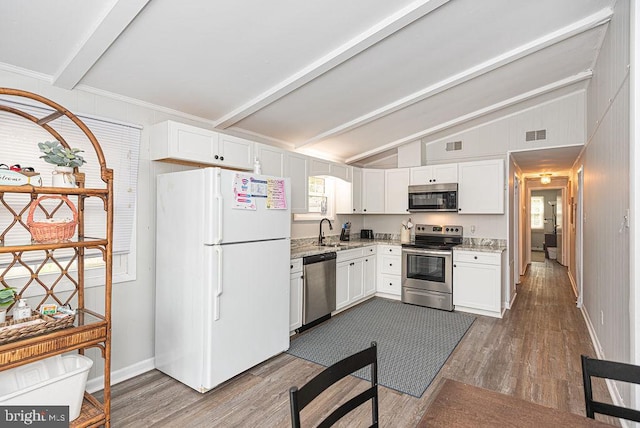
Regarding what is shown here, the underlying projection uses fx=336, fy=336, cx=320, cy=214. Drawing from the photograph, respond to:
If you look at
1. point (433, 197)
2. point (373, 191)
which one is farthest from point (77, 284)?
point (433, 197)

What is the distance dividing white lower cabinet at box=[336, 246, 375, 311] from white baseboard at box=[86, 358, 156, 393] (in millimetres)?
2267

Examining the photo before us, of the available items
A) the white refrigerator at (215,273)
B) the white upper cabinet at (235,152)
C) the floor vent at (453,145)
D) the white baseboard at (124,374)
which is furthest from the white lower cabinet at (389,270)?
the white baseboard at (124,374)

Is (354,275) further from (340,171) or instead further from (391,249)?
(340,171)

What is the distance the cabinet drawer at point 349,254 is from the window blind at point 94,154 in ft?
8.08

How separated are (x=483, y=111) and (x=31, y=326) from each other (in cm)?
502

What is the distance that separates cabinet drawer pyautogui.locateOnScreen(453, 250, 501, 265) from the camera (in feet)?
14.5

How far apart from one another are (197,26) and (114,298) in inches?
86.2

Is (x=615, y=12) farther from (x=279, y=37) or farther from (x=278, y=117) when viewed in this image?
(x=278, y=117)

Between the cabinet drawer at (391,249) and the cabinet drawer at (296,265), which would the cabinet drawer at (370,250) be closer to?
the cabinet drawer at (391,249)

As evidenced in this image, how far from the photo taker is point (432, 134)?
5250 millimetres

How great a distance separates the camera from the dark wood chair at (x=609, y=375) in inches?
44.7

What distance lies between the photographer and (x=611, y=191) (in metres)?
2.62

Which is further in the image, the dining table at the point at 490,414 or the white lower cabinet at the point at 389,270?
the white lower cabinet at the point at 389,270

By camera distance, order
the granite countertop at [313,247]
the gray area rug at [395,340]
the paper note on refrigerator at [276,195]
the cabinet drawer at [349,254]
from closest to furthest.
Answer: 1. the gray area rug at [395,340]
2. the paper note on refrigerator at [276,195]
3. the granite countertop at [313,247]
4. the cabinet drawer at [349,254]
